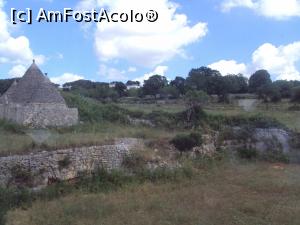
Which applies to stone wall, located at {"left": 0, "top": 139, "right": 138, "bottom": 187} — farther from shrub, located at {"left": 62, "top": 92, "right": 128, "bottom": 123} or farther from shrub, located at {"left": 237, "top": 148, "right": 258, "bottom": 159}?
shrub, located at {"left": 62, "top": 92, "right": 128, "bottom": 123}

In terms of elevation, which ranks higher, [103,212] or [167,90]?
[167,90]

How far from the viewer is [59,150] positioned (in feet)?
53.5

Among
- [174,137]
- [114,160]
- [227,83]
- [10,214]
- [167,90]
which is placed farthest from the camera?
[167,90]

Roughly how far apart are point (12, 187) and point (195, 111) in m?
17.3

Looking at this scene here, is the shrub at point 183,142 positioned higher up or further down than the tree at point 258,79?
further down

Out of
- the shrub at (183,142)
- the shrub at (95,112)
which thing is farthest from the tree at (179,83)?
the shrub at (183,142)

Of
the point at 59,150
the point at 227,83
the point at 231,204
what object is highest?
the point at 227,83

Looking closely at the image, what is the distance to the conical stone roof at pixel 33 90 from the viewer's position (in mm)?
24859

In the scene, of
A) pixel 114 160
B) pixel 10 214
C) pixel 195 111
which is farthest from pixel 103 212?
pixel 195 111

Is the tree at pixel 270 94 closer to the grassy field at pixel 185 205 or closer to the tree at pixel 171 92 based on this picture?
the tree at pixel 171 92

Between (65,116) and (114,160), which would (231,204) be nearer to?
(114,160)

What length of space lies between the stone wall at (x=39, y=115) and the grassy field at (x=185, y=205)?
871cm

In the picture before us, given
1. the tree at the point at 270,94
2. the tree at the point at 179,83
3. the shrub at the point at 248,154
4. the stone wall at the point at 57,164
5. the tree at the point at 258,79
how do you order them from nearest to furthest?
the stone wall at the point at 57,164
the shrub at the point at 248,154
the tree at the point at 270,94
the tree at the point at 258,79
the tree at the point at 179,83

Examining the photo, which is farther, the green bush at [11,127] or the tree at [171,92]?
the tree at [171,92]
